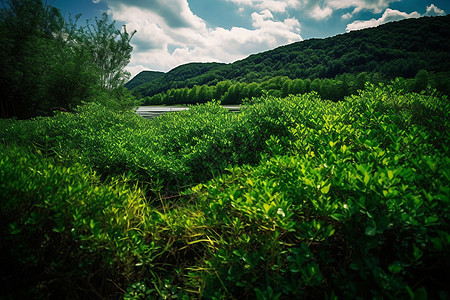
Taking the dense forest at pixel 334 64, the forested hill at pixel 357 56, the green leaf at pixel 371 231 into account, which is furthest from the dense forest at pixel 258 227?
→ the forested hill at pixel 357 56

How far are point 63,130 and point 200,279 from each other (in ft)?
19.8

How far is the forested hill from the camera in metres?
77.5

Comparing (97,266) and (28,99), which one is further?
(28,99)

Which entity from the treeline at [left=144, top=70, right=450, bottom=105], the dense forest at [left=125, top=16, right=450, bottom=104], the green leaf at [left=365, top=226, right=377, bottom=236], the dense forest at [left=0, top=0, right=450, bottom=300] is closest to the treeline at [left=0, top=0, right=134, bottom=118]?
the dense forest at [left=0, top=0, right=450, bottom=300]

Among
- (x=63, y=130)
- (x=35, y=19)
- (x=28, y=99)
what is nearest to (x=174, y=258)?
(x=63, y=130)

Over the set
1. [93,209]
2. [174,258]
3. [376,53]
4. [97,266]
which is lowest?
[174,258]

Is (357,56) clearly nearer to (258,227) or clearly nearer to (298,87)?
(298,87)

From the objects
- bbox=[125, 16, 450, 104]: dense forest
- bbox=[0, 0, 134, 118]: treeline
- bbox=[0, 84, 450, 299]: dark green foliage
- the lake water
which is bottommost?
bbox=[0, 84, 450, 299]: dark green foliage

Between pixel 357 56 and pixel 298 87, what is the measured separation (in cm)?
5352

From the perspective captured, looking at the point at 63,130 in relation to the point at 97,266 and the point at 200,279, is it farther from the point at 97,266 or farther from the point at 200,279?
the point at 200,279

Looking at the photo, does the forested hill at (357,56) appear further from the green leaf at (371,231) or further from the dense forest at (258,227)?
the green leaf at (371,231)

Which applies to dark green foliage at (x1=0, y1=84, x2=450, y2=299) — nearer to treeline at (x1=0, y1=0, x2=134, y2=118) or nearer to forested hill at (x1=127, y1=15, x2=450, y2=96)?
treeline at (x1=0, y1=0, x2=134, y2=118)

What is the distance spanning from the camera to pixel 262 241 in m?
1.78

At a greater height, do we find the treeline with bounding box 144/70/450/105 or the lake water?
the treeline with bounding box 144/70/450/105
